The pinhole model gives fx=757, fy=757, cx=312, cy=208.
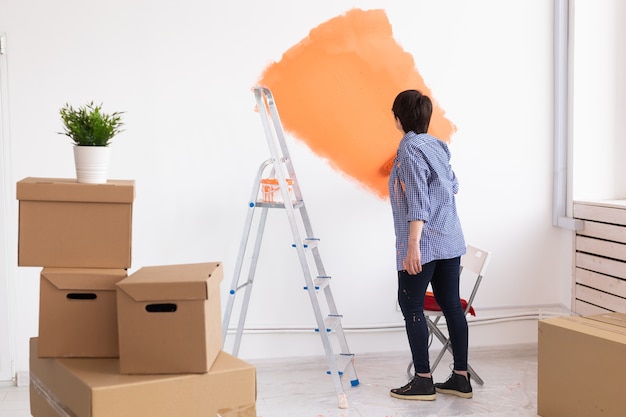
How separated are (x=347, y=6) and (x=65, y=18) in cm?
140

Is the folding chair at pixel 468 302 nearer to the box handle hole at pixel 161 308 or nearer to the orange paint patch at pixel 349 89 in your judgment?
the orange paint patch at pixel 349 89

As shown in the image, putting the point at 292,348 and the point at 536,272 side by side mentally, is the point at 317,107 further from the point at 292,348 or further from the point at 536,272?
the point at 536,272

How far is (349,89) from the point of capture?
3.94 meters

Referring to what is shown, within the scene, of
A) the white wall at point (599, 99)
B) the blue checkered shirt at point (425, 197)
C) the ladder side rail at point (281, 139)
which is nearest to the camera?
the blue checkered shirt at point (425, 197)

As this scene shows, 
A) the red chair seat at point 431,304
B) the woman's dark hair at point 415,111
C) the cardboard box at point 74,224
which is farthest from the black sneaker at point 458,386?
the cardboard box at point 74,224

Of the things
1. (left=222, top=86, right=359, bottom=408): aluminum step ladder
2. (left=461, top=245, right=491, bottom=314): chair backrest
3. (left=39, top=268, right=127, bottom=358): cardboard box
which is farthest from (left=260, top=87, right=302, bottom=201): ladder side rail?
(left=39, top=268, right=127, bottom=358): cardboard box

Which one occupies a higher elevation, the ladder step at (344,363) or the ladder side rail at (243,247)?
the ladder side rail at (243,247)

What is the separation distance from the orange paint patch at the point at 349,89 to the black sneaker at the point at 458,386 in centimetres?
105

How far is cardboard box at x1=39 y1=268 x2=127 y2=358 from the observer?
2.21 m

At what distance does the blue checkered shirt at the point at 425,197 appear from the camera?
10.5 ft

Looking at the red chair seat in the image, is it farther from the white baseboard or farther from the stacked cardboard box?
the white baseboard

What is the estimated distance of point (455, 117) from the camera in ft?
13.4

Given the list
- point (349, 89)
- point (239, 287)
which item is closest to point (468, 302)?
point (239, 287)

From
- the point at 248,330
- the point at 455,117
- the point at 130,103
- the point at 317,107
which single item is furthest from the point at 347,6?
the point at 248,330
